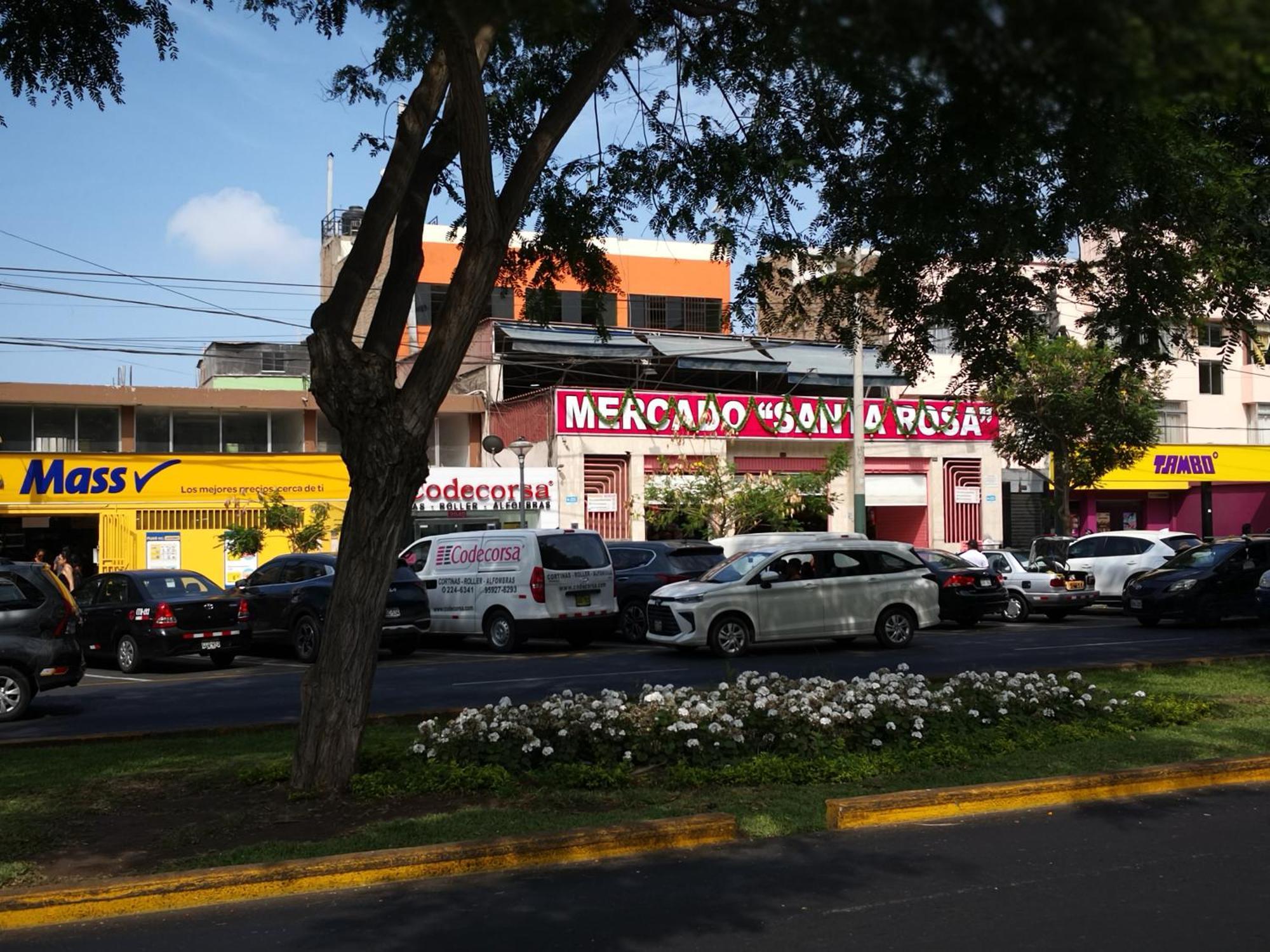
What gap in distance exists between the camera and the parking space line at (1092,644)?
19.9 m

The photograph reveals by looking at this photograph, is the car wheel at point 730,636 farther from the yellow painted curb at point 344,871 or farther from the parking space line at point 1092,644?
the yellow painted curb at point 344,871

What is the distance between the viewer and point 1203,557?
24.8m

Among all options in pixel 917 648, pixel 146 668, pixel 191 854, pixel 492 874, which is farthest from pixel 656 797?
pixel 146 668

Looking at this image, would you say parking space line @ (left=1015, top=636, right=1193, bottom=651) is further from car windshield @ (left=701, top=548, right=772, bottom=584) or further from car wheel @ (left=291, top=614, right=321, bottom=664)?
car wheel @ (left=291, top=614, right=321, bottom=664)

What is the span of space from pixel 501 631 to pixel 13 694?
28.5 feet

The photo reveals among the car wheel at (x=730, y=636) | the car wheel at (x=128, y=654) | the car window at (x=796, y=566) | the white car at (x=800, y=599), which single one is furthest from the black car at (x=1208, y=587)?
the car wheel at (x=128, y=654)

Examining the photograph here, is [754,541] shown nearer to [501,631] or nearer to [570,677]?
[501,631]

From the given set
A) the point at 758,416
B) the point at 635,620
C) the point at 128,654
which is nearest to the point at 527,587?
the point at 635,620

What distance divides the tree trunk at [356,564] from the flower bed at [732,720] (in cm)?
99

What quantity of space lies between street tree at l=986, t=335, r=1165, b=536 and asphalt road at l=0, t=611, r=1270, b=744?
998 cm

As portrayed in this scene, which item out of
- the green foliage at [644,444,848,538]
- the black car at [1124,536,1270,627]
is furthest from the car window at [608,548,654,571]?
the black car at [1124,536,1270,627]

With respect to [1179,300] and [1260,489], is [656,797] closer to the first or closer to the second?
[1179,300]

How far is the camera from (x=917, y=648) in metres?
20.5

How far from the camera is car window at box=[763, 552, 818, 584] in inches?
784
